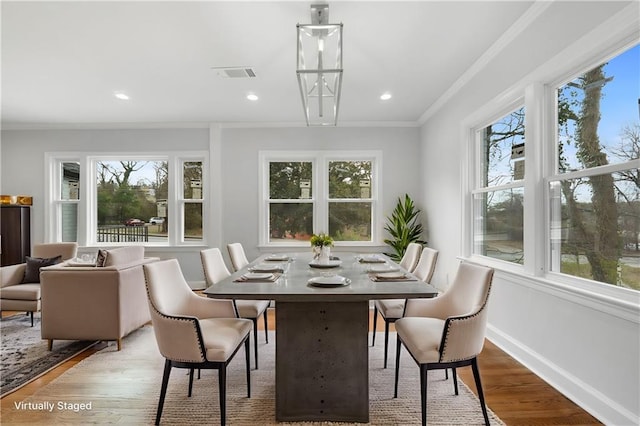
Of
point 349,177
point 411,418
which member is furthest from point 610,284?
point 349,177

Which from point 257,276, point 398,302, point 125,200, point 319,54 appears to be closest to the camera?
point 257,276

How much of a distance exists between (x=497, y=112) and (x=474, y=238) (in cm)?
133

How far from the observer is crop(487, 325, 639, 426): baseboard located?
179 centimetres

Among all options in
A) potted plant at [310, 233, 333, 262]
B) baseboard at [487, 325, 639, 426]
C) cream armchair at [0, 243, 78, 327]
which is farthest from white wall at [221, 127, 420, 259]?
baseboard at [487, 325, 639, 426]

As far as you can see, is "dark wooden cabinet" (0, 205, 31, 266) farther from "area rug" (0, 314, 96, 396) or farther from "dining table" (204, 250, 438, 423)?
"dining table" (204, 250, 438, 423)

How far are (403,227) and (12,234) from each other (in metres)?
5.71

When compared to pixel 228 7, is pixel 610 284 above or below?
below

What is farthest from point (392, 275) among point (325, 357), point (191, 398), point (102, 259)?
point (102, 259)

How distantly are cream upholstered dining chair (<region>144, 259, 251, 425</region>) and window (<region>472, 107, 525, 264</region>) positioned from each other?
236 cm

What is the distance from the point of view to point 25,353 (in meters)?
2.89

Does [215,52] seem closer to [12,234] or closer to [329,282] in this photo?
[329,282]

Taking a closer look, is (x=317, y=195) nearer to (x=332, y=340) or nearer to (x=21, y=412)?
(x=332, y=340)

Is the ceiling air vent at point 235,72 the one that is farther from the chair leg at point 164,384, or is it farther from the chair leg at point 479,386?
the chair leg at point 479,386

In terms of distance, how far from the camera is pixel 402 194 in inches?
205
